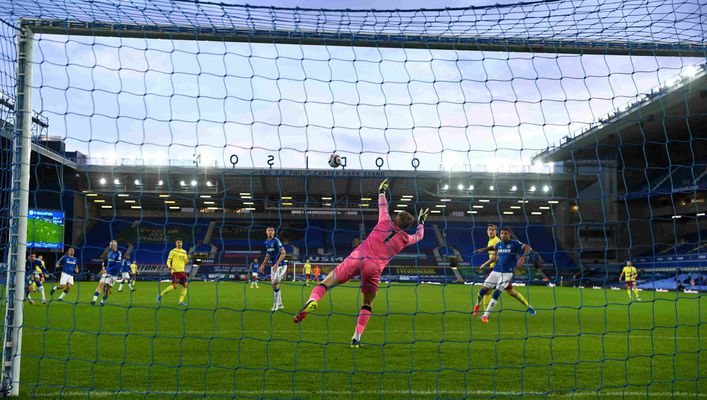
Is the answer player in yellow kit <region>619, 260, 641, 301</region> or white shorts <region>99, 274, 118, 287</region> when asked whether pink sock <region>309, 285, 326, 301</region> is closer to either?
white shorts <region>99, 274, 118, 287</region>

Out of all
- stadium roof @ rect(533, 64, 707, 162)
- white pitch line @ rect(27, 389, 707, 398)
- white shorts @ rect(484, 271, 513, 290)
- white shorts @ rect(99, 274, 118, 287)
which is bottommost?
white pitch line @ rect(27, 389, 707, 398)

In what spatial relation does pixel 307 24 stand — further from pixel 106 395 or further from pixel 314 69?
pixel 106 395

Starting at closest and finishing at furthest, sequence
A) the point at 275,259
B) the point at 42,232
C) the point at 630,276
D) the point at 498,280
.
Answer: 1. the point at 498,280
2. the point at 275,259
3. the point at 630,276
4. the point at 42,232

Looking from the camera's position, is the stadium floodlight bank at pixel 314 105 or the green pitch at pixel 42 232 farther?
the green pitch at pixel 42 232

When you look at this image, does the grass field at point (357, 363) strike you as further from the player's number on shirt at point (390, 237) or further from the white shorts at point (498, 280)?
the white shorts at point (498, 280)

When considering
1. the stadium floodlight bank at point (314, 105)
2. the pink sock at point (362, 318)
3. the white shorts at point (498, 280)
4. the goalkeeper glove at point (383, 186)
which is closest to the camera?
the stadium floodlight bank at point (314, 105)

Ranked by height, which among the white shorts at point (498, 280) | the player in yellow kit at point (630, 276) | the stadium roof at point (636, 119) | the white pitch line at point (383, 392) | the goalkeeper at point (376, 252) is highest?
the stadium roof at point (636, 119)

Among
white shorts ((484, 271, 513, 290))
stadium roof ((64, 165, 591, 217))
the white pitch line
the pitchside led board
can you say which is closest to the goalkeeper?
stadium roof ((64, 165, 591, 217))

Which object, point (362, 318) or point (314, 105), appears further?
point (362, 318)

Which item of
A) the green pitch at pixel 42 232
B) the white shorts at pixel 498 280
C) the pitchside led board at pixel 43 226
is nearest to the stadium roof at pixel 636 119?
the white shorts at pixel 498 280

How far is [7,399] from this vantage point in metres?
4.41

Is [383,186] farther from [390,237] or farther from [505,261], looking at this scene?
[505,261]

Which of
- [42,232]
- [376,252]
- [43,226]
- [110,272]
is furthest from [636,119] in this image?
[42,232]

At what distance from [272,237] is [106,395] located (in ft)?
27.8
